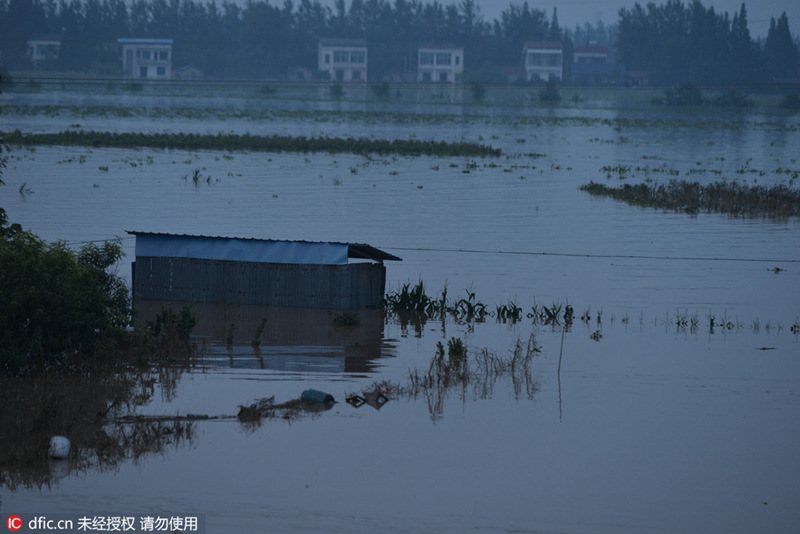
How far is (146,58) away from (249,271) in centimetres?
14456

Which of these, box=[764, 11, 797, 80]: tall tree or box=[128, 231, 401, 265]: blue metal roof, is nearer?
box=[128, 231, 401, 265]: blue metal roof

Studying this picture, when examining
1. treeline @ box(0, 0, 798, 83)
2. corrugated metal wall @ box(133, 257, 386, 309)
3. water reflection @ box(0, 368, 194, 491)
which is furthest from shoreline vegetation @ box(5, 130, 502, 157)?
treeline @ box(0, 0, 798, 83)

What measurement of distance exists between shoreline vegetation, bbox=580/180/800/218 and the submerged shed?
882 inches

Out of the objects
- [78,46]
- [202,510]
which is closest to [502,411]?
[202,510]

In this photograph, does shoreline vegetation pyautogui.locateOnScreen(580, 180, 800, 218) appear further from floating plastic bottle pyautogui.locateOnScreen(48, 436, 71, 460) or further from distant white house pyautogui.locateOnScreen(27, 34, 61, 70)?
distant white house pyautogui.locateOnScreen(27, 34, 61, 70)

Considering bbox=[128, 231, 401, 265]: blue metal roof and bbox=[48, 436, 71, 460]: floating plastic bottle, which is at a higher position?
bbox=[128, 231, 401, 265]: blue metal roof

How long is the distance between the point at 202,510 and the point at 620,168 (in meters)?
48.0

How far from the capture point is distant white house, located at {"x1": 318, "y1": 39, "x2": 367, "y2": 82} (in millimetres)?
163500

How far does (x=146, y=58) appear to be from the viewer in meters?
158

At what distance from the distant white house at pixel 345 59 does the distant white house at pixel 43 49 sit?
4244 cm

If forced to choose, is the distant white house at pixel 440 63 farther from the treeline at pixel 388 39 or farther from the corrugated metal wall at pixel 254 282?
the corrugated metal wall at pixel 254 282

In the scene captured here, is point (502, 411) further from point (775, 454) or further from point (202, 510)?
point (202, 510)

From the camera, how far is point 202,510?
11.8 m

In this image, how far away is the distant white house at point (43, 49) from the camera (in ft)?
524
